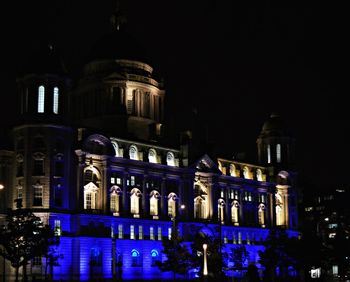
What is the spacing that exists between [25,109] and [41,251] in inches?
1105

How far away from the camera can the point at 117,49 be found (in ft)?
505

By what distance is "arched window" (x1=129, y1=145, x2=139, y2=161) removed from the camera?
134 meters

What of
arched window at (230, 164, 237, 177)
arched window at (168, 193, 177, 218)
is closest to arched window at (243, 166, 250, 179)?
arched window at (230, 164, 237, 177)

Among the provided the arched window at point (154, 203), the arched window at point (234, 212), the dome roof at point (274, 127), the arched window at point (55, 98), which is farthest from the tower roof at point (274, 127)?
the arched window at point (55, 98)

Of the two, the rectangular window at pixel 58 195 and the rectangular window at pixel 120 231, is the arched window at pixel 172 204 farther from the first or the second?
the rectangular window at pixel 58 195

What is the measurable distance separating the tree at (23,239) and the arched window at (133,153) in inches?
1213

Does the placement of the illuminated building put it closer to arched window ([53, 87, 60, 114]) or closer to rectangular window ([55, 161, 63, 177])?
rectangular window ([55, 161, 63, 177])

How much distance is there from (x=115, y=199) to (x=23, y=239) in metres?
28.3

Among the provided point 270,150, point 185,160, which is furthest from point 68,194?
point 270,150

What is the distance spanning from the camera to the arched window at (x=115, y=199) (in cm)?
12825

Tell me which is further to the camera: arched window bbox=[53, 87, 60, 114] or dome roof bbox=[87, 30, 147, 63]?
dome roof bbox=[87, 30, 147, 63]

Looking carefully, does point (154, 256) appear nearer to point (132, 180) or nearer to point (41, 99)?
point (132, 180)

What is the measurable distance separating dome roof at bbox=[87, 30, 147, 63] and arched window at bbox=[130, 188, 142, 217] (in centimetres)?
3123

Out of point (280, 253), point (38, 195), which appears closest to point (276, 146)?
point (280, 253)
